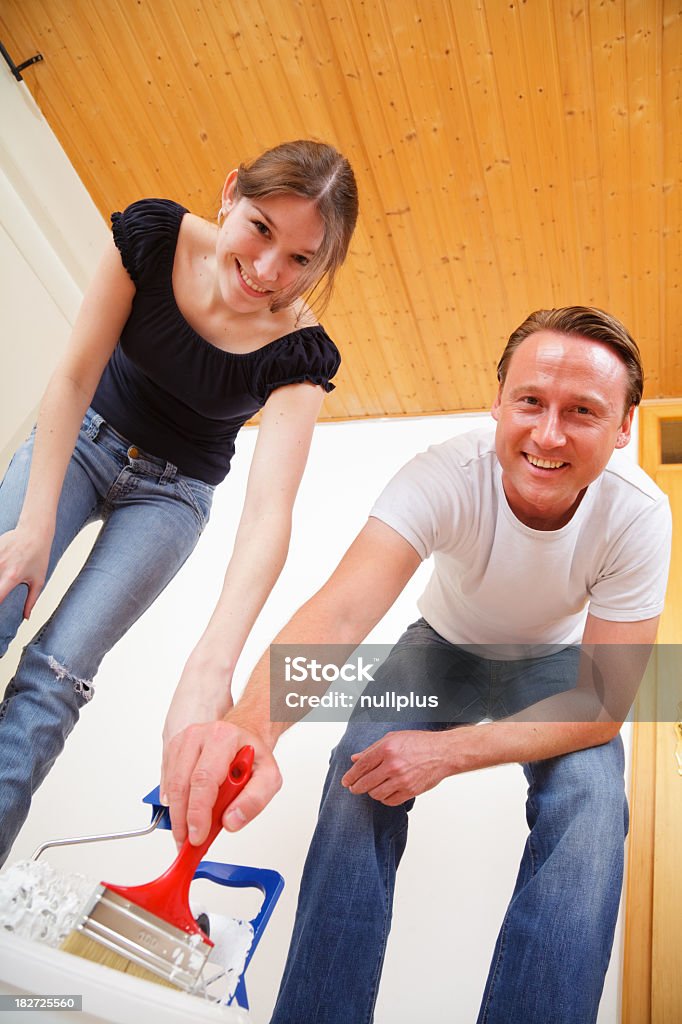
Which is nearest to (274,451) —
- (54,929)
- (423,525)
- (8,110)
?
(423,525)

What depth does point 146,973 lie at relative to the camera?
58 cm

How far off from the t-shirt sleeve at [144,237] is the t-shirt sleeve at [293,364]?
17 centimetres

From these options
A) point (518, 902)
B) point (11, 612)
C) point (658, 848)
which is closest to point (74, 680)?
point (11, 612)

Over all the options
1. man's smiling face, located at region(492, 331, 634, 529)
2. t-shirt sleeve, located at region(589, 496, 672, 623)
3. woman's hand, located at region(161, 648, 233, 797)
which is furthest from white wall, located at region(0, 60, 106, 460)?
t-shirt sleeve, located at region(589, 496, 672, 623)

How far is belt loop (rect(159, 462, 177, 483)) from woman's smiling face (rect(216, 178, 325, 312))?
225 millimetres

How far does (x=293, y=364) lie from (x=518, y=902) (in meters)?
0.62

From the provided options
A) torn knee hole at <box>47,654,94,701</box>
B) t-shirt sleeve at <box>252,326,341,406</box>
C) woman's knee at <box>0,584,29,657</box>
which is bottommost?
torn knee hole at <box>47,654,94,701</box>

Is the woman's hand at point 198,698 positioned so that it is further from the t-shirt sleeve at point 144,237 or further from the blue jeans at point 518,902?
the t-shirt sleeve at point 144,237

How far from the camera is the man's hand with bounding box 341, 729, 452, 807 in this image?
88cm

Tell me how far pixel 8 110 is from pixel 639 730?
5.21 feet

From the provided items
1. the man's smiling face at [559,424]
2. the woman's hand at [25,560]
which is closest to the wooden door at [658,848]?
the man's smiling face at [559,424]

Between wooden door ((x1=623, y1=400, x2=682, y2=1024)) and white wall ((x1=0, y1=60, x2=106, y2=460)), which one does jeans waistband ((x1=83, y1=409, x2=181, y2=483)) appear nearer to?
white wall ((x1=0, y1=60, x2=106, y2=460))

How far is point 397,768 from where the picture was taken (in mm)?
884

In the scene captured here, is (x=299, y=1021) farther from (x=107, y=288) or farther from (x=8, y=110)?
(x=8, y=110)
